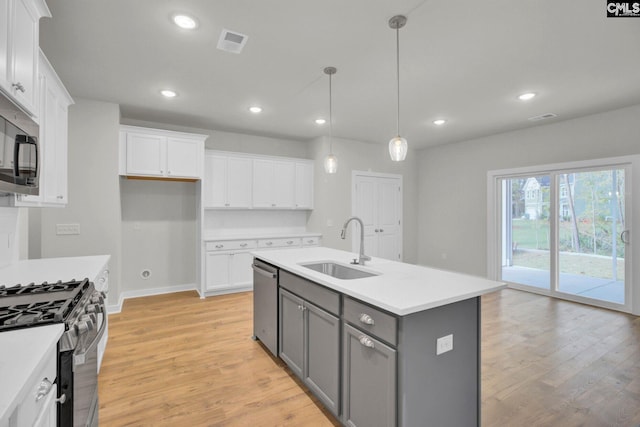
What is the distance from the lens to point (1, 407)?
2.37ft

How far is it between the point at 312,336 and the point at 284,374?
65 centimetres

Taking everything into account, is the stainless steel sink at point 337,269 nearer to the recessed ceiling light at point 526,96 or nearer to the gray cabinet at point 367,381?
the gray cabinet at point 367,381

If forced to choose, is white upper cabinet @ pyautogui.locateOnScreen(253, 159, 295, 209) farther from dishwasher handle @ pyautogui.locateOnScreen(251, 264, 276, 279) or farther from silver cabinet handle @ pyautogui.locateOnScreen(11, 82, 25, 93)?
silver cabinet handle @ pyautogui.locateOnScreen(11, 82, 25, 93)

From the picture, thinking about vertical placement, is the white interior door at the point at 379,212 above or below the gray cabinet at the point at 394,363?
above

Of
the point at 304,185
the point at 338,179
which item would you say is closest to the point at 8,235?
the point at 304,185

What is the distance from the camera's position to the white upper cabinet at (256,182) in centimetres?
491

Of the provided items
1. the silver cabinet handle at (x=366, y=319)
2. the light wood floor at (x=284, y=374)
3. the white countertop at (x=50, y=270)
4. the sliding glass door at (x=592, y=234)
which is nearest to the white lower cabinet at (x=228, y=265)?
the light wood floor at (x=284, y=374)

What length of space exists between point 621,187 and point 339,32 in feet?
14.5

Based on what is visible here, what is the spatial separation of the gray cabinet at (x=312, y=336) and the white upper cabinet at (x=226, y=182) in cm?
278

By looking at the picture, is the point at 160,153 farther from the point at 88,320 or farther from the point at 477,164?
the point at 477,164

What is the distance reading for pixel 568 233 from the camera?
4.66 meters

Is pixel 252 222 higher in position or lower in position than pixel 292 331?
A: higher

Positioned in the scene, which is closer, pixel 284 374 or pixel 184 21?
pixel 184 21

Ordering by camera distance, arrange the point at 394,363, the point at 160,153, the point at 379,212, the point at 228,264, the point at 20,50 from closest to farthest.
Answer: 1. the point at 394,363
2. the point at 20,50
3. the point at 160,153
4. the point at 228,264
5. the point at 379,212
